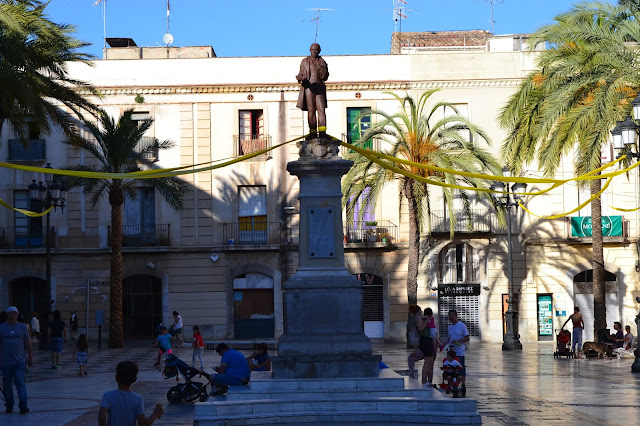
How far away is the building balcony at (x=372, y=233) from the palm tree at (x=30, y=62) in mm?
15041

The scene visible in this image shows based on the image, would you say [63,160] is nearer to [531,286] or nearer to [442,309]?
[442,309]

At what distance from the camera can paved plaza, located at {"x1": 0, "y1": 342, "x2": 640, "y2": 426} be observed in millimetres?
14031

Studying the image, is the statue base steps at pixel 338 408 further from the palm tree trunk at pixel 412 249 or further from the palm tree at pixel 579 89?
the palm tree trunk at pixel 412 249

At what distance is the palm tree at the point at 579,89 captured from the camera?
23984mm

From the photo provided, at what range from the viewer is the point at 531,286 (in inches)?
1529

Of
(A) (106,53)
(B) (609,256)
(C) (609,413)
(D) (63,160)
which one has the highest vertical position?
(A) (106,53)

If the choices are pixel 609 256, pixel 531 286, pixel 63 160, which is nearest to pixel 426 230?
pixel 531 286

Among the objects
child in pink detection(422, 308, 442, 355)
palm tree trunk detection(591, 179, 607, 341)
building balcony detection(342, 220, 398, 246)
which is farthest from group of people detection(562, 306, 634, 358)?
child in pink detection(422, 308, 442, 355)

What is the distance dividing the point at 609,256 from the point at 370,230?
9.05 m

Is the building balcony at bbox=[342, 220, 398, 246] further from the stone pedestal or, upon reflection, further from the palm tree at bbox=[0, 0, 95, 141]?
the stone pedestal

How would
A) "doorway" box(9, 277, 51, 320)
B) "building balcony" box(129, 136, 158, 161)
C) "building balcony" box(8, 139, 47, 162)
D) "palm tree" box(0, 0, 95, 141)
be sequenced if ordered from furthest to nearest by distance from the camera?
"doorway" box(9, 277, 51, 320)
"building balcony" box(8, 139, 47, 162)
"building balcony" box(129, 136, 158, 161)
"palm tree" box(0, 0, 95, 141)

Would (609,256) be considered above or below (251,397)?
above

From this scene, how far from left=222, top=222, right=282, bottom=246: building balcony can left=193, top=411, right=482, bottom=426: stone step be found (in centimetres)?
2674

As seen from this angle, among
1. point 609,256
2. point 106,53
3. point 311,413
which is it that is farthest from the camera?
point 106,53
